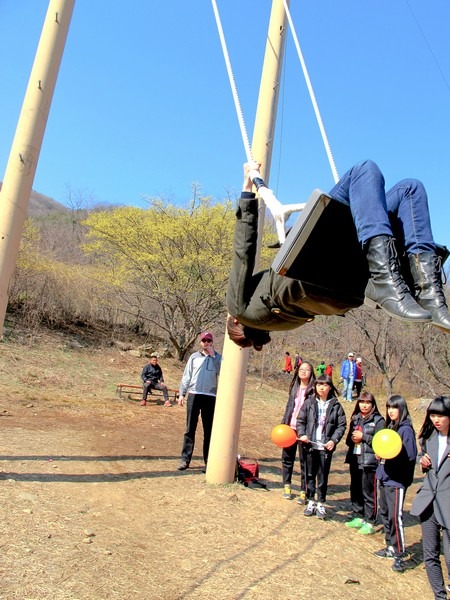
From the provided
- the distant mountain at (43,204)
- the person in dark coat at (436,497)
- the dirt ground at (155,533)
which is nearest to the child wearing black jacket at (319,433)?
the dirt ground at (155,533)

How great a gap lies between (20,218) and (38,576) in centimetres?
339

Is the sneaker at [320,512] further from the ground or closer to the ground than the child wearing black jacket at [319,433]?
closer to the ground

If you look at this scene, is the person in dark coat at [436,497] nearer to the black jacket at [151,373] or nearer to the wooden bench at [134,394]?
the black jacket at [151,373]

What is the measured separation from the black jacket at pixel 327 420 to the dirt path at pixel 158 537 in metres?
0.87

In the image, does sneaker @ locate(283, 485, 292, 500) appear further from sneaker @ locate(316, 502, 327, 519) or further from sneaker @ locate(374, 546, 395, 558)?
sneaker @ locate(374, 546, 395, 558)

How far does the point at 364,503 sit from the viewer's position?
5.80 m

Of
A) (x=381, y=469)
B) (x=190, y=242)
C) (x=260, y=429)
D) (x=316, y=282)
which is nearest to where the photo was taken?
(x=316, y=282)

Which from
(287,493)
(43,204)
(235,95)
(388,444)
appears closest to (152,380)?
(287,493)

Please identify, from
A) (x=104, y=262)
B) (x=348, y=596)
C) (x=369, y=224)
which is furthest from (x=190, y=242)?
(x=369, y=224)

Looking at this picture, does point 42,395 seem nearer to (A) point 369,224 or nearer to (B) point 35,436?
(B) point 35,436

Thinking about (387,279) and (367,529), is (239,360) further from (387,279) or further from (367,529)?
(387,279)

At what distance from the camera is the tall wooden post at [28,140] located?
516 cm

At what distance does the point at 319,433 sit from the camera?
585 centimetres

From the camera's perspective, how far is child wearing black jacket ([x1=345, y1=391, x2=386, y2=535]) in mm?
5699
